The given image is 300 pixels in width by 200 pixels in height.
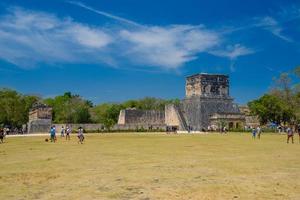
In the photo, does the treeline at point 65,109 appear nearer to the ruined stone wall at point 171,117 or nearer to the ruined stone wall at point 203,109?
the ruined stone wall at point 171,117

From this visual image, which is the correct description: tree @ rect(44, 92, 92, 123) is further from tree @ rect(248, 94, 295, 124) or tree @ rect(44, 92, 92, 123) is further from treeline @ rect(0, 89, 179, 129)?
tree @ rect(248, 94, 295, 124)

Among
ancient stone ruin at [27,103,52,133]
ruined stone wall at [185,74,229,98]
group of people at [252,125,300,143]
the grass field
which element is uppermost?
ruined stone wall at [185,74,229,98]

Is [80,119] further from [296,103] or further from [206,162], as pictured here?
[206,162]

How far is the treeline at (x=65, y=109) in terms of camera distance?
85231mm

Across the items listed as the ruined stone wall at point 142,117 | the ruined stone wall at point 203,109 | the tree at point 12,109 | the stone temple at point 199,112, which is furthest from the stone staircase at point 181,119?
the tree at point 12,109

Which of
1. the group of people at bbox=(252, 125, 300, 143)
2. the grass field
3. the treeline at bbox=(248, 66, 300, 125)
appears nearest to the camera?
the grass field

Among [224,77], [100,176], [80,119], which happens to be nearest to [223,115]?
[224,77]

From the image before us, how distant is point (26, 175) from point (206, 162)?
816cm

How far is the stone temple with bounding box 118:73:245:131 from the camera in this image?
83.2 meters

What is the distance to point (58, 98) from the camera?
13062 centimetres

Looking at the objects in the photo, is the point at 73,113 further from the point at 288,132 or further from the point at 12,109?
the point at 288,132

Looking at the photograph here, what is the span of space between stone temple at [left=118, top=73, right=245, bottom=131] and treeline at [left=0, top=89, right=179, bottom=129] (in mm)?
7277

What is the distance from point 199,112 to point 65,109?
34519mm

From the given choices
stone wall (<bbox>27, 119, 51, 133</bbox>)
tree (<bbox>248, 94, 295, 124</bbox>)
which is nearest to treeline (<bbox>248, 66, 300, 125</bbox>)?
tree (<bbox>248, 94, 295, 124</bbox>)
